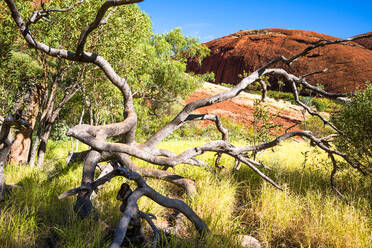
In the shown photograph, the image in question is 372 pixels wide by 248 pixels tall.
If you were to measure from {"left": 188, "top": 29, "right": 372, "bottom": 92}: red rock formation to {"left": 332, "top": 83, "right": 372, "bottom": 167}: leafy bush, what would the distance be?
1390 inches

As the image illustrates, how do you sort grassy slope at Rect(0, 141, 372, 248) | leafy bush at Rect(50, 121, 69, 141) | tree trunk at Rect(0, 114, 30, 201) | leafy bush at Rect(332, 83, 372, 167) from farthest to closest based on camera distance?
leafy bush at Rect(50, 121, 69, 141), leafy bush at Rect(332, 83, 372, 167), tree trunk at Rect(0, 114, 30, 201), grassy slope at Rect(0, 141, 372, 248)

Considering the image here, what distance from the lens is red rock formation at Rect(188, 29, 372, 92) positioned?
3778 centimetres

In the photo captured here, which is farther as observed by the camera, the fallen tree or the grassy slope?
the grassy slope

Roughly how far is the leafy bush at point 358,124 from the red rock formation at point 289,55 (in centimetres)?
3531

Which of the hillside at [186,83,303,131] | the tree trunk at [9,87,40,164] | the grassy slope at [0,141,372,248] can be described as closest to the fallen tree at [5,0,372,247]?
the grassy slope at [0,141,372,248]

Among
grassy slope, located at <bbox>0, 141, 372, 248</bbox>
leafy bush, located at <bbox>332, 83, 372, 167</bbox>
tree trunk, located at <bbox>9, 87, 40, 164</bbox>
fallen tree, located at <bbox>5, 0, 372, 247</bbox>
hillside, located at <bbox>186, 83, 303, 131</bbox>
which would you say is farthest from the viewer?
hillside, located at <bbox>186, 83, 303, 131</bbox>

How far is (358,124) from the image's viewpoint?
3699 millimetres

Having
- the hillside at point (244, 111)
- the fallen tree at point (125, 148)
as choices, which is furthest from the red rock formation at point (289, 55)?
the fallen tree at point (125, 148)

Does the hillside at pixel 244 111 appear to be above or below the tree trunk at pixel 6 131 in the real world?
below

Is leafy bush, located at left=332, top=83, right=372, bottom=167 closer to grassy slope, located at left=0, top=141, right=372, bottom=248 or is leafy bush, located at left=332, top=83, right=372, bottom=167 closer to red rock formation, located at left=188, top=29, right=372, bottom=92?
grassy slope, located at left=0, top=141, right=372, bottom=248

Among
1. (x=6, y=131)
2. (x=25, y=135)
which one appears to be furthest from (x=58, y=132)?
(x=6, y=131)

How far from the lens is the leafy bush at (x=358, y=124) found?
11.8 ft

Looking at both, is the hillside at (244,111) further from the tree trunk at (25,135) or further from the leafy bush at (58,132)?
the tree trunk at (25,135)

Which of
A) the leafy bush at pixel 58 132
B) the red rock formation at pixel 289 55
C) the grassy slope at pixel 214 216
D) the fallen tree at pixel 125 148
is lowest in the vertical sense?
the leafy bush at pixel 58 132
